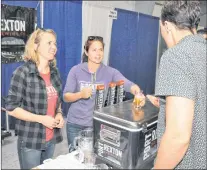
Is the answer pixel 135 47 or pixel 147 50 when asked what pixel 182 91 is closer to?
pixel 135 47

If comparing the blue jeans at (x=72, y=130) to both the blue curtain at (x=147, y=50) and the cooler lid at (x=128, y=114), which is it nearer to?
the cooler lid at (x=128, y=114)

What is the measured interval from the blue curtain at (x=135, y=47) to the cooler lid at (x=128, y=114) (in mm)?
3667

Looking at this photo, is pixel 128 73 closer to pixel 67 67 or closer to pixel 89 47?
pixel 67 67

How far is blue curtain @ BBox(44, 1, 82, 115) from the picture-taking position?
378 centimetres

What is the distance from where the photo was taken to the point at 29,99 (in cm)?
153

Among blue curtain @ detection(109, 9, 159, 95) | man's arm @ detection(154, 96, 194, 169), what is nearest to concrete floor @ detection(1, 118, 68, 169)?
man's arm @ detection(154, 96, 194, 169)

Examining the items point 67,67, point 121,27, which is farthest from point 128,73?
point 67,67

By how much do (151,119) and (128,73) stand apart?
4325mm

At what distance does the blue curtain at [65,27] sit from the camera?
3.78 metres

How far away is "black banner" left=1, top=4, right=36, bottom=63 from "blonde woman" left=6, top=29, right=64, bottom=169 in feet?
6.43

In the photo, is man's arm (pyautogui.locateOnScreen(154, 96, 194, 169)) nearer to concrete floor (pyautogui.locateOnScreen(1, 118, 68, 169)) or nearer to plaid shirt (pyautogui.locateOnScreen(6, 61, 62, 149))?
plaid shirt (pyautogui.locateOnScreen(6, 61, 62, 149))

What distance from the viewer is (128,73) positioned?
5422 millimetres

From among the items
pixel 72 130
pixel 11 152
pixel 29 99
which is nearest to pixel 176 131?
pixel 29 99

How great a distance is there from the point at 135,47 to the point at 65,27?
1.98 meters
